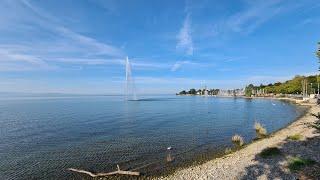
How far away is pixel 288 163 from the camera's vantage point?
80.3 feet

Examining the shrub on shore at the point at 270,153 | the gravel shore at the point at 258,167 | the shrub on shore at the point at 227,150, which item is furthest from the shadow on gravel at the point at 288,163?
the shrub on shore at the point at 227,150

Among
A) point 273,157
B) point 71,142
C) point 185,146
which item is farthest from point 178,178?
Answer: point 71,142

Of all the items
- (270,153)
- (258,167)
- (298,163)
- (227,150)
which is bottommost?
(227,150)

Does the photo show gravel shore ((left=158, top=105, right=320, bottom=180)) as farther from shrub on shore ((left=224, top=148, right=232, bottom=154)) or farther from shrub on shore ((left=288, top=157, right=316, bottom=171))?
shrub on shore ((left=224, top=148, right=232, bottom=154))

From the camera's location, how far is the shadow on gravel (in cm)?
2167

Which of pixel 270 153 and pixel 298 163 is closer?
pixel 298 163

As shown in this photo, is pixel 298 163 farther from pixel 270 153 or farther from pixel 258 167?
pixel 270 153

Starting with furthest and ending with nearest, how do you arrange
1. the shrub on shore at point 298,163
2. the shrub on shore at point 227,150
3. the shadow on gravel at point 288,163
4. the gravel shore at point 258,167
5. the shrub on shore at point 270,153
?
the shrub on shore at point 227,150 → the shrub on shore at point 270,153 → the shrub on shore at point 298,163 → the gravel shore at point 258,167 → the shadow on gravel at point 288,163

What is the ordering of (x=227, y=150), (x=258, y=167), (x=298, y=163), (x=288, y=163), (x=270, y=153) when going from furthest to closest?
(x=227, y=150) < (x=270, y=153) < (x=258, y=167) < (x=288, y=163) < (x=298, y=163)

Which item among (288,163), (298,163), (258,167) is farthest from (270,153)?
(298,163)

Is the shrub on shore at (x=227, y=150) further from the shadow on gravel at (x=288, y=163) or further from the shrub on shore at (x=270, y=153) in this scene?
the shrub on shore at (x=270, y=153)

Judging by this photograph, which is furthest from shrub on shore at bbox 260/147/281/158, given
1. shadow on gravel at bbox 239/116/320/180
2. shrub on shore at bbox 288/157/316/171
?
shrub on shore at bbox 288/157/316/171

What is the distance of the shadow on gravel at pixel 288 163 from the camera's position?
2167 cm

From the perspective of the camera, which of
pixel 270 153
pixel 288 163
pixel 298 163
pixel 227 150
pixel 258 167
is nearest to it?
pixel 298 163
